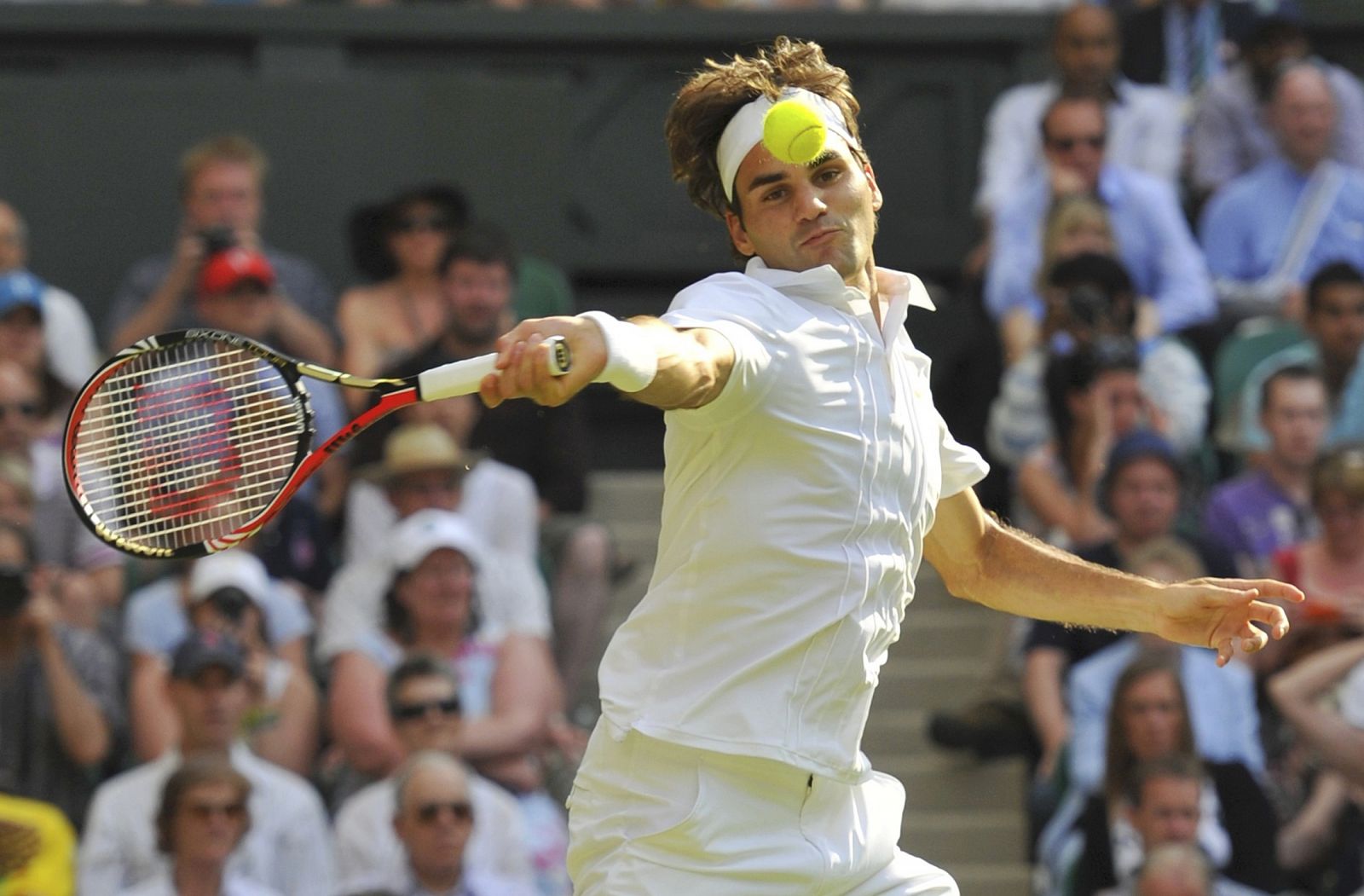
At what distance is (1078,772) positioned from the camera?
766 cm

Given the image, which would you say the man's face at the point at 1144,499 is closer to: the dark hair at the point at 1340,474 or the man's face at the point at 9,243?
the dark hair at the point at 1340,474

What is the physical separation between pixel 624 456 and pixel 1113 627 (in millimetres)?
6009

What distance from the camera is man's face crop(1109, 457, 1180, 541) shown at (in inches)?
318

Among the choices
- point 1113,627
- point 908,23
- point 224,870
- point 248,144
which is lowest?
point 224,870

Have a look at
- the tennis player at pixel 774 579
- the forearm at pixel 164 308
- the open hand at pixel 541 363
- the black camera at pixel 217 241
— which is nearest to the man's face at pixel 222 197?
the black camera at pixel 217 241

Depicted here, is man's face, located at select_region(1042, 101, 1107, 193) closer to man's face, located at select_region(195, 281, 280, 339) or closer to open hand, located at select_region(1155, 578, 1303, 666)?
man's face, located at select_region(195, 281, 280, 339)

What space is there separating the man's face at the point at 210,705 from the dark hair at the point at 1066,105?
3986 millimetres

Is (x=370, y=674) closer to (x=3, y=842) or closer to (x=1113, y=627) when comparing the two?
(x=3, y=842)

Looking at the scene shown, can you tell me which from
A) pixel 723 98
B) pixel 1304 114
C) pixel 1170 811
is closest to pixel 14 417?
pixel 1170 811

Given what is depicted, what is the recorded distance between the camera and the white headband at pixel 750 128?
411cm

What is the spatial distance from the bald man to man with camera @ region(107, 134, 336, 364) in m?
2.78

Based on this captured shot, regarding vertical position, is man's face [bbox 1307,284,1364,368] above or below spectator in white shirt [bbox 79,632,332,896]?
above

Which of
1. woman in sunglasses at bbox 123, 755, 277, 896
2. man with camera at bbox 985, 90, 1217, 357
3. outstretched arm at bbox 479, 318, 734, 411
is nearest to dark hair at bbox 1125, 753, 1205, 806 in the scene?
man with camera at bbox 985, 90, 1217, 357

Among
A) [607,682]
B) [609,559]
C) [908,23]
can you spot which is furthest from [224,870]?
[908,23]
